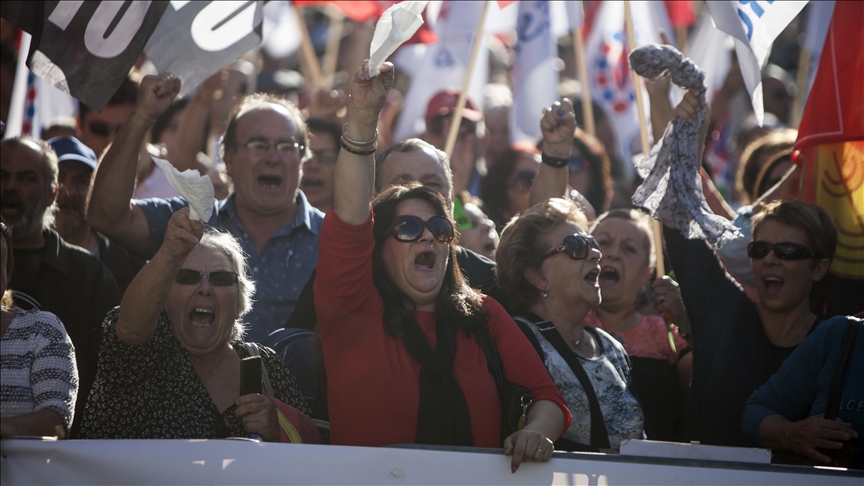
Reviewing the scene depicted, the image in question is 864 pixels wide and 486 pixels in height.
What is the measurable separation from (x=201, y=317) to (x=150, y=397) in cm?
39

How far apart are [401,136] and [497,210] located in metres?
1.86

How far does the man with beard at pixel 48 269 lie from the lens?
3.58 meters

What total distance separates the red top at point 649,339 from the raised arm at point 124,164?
193 cm

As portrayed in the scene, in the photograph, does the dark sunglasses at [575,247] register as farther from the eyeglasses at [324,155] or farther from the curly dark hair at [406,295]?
the eyeglasses at [324,155]

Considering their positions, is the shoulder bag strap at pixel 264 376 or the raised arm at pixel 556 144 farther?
the raised arm at pixel 556 144

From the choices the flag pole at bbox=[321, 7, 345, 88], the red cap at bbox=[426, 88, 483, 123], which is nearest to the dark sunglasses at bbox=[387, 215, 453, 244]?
the red cap at bbox=[426, 88, 483, 123]

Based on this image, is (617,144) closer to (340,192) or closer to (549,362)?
(549,362)

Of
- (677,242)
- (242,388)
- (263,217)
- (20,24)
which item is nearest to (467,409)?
(242,388)

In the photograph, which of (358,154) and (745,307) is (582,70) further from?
(358,154)

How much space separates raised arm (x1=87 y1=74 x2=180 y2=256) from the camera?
3.64 meters

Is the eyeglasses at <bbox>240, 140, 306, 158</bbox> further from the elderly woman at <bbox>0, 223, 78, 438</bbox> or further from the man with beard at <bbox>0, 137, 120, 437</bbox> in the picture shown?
the elderly woman at <bbox>0, 223, 78, 438</bbox>

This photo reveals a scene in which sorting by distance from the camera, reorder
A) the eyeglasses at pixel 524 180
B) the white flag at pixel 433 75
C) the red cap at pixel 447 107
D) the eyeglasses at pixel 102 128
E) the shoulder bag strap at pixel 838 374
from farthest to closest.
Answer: the white flag at pixel 433 75 → the red cap at pixel 447 107 → the eyeglasses at pixel 102 128 → the eyeglasses at pixel 524 180 → the shoulder bag strap at pixel 838 374

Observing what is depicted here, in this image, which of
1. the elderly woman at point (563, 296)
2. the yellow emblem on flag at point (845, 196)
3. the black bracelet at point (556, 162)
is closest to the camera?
the elderly woman at point (563, 296)

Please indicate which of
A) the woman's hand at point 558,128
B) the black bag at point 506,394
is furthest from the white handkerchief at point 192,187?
the woman's hand at point 558,128
